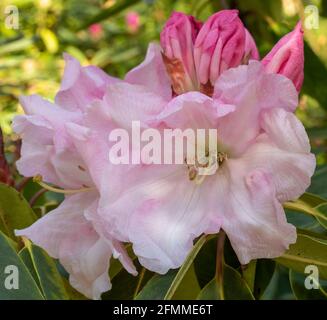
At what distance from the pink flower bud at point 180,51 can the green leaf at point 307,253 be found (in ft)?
0.63

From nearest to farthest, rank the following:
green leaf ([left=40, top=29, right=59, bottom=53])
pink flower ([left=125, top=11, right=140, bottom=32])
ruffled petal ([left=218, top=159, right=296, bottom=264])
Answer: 1. ruffled petal ([left=218, top=159, right=296, bottom=264])
2. green leaf ([left=40, top=29, right=59, bottom=53])
3. pink flower ([left=125, top=11, right=140, bottom=32])

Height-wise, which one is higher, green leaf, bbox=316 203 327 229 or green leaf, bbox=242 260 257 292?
green leaf, bbox=316 203 327 229

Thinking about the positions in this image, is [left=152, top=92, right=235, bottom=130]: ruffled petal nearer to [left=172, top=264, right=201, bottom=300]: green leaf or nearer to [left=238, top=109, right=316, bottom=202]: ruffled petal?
[left=238, top=109, right=316, bottom=202]: ruffled petal

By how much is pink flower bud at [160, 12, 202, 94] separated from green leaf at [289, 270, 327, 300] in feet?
0.78

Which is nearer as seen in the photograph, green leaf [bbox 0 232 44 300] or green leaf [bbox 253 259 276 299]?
green leaf [bbox 0 232 44 300]

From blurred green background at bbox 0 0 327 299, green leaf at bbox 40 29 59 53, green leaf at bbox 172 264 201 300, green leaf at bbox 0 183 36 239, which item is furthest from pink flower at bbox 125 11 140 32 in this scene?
green leaf at bbox 172 264 201 300

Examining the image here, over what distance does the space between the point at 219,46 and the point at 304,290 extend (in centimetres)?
29

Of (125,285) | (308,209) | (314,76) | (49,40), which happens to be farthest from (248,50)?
(49,40)

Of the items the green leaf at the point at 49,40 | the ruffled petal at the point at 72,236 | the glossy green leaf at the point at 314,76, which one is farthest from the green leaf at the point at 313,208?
the green leaf at the point at 49,40

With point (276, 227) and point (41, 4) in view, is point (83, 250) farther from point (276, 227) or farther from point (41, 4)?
point (41, 4)

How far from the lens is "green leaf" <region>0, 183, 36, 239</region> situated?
2.69ft

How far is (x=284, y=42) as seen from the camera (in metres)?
0.70
